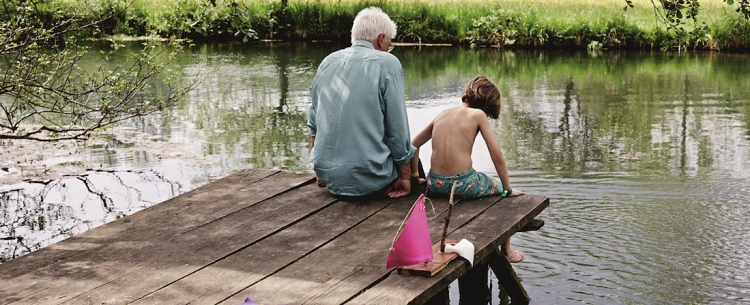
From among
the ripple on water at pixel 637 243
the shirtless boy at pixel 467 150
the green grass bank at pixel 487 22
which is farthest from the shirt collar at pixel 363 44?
the green grass bank at pixel 487 22

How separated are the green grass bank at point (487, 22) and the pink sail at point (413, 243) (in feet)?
48.2

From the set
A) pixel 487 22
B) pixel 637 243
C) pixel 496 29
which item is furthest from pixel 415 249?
pixel 487 22

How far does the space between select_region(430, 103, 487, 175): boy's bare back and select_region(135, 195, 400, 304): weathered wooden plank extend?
1.25ft

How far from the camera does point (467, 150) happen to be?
523 cm

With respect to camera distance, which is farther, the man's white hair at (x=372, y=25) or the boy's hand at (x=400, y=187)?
the boy's hand at (x=400, y=187)

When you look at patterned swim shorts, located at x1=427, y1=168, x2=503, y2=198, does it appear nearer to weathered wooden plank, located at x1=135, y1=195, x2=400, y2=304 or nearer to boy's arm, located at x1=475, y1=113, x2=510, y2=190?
boy's arm, located at x1=475, y1=113, x2=510, y2=190

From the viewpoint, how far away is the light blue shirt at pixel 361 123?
16.5 ft

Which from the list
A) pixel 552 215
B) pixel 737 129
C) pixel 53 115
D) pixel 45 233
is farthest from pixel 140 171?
pixel 737 129

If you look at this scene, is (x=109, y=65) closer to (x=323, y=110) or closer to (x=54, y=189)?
(x=54, y=189)

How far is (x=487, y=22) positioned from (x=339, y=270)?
17.1 metres

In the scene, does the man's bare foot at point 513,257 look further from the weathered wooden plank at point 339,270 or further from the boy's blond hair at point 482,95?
the boy's blond hair at point 482,95

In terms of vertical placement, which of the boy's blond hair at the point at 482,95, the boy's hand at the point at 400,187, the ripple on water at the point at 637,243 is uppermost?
the boy's blond hair at the point at 482,95

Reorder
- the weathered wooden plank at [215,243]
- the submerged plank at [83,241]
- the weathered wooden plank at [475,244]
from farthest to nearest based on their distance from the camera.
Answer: the submerged plank at [83,241] → the weathered wooden plank at [215,243] → the weathered wooden plank at [475,244]

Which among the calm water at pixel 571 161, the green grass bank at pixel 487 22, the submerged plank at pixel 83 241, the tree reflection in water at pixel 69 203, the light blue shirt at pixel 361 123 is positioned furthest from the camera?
the green grass bank at pixel 487 22
